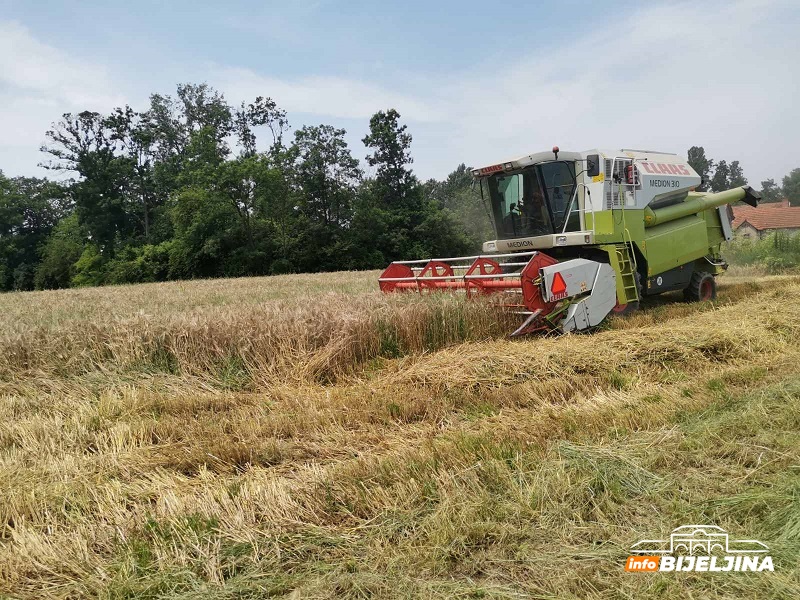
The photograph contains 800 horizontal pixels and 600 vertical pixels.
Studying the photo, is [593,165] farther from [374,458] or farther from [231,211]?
[231,211]

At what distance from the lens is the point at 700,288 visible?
10109 millimetres

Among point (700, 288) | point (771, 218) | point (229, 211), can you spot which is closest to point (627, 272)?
point (700, 288)

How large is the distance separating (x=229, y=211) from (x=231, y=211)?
202 millimetres

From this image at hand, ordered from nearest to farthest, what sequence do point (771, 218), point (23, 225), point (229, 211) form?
point (229, 211) → point (771, 218) → point (23, 225)

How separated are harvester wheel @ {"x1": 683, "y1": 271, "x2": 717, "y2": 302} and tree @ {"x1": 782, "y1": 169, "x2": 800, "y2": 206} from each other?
110 meters

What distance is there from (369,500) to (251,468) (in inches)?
34.3

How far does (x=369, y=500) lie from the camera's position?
274 centimetres

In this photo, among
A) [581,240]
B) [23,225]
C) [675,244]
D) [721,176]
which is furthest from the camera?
[721,176]

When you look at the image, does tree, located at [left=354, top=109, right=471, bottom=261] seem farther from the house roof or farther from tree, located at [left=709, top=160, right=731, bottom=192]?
tree, located at [left=709, top=160, right=731, bottom=192]

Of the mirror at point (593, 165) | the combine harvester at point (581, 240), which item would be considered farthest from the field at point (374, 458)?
the mirror at point (593, 165)

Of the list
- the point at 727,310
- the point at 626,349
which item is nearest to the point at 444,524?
the point at 626,349

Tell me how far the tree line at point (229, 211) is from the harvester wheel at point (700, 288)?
22.9 m

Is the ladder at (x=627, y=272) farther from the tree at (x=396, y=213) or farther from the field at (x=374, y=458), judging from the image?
the tree at (x=396, y=213)

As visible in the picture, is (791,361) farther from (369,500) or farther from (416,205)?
(416,205)
